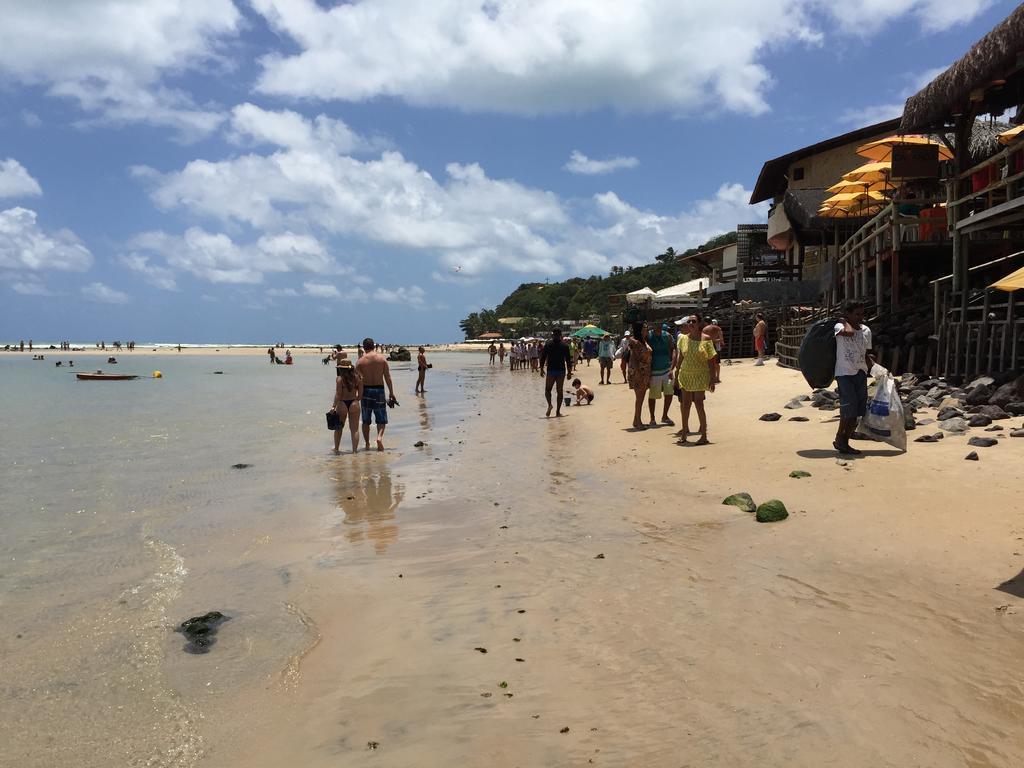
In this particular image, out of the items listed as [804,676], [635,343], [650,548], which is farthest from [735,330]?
[804,676]

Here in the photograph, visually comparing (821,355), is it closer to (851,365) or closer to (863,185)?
(851,365)

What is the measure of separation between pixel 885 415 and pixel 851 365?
2.08 ft

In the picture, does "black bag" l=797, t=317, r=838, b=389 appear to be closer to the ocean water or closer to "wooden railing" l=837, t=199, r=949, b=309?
the ocean water

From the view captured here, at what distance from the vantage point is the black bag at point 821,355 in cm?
832

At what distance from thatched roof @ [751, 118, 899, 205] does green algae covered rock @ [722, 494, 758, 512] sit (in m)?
Answer: 28.3

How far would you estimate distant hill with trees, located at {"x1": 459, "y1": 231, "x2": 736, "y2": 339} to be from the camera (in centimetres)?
9556

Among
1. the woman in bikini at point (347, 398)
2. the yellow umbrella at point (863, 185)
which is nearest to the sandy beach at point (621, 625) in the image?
the woman in bikini at point (347, 398)

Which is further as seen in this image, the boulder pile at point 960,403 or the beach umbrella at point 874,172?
the beach umbrella at point 874,172

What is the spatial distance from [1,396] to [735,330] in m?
27.9

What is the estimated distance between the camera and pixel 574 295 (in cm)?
11725

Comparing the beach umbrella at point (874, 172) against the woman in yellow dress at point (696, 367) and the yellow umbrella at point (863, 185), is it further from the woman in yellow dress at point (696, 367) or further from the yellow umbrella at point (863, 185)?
the woman in yellow dress at point (696, 367)

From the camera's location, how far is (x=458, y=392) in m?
25.6

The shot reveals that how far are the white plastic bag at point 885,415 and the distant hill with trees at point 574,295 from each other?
239ft

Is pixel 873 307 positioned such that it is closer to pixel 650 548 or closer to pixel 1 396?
pixel 650 548
